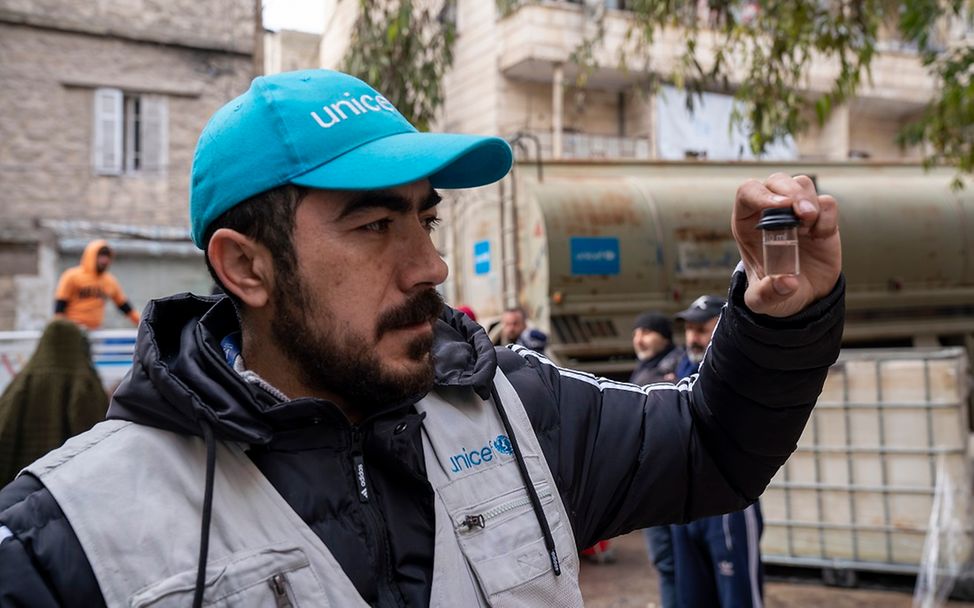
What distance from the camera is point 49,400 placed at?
13.1 feet

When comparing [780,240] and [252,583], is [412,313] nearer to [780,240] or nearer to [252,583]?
[252,583]

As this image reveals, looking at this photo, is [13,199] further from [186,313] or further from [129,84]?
[186,313]

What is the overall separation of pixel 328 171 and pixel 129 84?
1594cm

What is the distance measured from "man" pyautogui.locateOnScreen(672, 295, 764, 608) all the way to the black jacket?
7.81ft

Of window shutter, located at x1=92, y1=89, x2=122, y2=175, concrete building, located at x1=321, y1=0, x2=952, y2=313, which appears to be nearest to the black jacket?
concrete building, located at x1=321, y1=0, x2=952, y2=313

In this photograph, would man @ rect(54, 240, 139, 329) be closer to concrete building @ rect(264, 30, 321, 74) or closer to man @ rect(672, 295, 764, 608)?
man @ rect(672, 295, 764, 608)

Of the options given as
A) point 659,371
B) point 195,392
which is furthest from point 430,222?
point 659,371

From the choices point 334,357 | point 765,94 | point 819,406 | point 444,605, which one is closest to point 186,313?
point 334,357

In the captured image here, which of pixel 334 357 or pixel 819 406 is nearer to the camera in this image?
pixel 334 357

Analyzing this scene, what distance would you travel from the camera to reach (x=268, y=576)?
122cm

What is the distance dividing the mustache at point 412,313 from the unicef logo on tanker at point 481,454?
0.77 feet

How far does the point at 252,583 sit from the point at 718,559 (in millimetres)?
3486

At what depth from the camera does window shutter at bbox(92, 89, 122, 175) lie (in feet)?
50.7

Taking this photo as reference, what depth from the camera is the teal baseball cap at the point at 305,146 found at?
1381 millimetres
